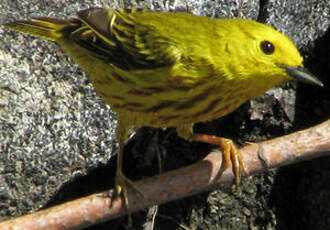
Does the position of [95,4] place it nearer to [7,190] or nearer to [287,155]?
[7,190]

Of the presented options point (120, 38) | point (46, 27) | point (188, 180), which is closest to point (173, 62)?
point (120, 38)

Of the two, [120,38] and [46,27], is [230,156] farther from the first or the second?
[46,27]

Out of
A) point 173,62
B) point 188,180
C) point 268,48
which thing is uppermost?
point 268,48

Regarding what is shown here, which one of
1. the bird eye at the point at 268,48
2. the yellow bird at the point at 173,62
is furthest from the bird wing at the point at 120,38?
the bird eye at the point at 268,48

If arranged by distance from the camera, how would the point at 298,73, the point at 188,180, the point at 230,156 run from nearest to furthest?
the point at 298,73 → the point at 188,180 → the point at 230,156

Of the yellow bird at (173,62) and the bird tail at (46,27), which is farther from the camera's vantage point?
the bird tail at (46,27)

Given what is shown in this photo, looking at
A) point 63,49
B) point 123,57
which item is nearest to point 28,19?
point 63,49

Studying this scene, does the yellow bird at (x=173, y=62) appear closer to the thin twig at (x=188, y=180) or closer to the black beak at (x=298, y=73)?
the black beak at (x=298, y=73)
